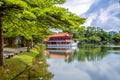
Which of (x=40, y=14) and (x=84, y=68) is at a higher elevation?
(x=40, y=14)

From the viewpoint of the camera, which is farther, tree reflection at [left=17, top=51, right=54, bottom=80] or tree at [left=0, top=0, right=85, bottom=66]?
tree reflection at [left=17, top=51, right=54, bottom=80]

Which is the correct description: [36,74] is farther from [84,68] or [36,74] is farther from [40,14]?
[84,68]

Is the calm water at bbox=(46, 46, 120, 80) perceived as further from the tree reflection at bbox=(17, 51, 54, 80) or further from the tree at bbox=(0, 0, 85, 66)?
the tree at bbox=(0, 0, 85, 66)

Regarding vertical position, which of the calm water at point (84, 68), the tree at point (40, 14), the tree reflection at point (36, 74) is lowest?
the calm water at point (84, 68)

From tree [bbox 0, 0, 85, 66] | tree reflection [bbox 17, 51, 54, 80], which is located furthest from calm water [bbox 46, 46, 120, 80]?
tree [bbox 0, 0, 85, 66]

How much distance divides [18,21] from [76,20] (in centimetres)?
504

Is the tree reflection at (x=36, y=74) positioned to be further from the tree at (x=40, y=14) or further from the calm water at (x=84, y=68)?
the tree at (x=40, y=14)

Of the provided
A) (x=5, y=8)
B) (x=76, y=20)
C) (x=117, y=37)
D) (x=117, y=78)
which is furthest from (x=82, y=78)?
(x=117, y=37)

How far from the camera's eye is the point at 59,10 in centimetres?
2102

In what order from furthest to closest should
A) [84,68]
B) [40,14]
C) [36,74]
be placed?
[84,68] → [36,74] → [40,14]

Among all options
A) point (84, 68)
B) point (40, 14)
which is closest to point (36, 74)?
point (40, 14)

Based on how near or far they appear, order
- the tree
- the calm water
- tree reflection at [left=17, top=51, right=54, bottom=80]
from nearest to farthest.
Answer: the tree → tree reflection at [left=17, top=51, right=54, bottom=80] → the calm water

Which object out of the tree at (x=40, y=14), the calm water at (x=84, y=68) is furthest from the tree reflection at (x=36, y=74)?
the tree at (x=40, y=14)

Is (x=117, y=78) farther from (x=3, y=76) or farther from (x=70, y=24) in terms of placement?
(x=3, y=76)
